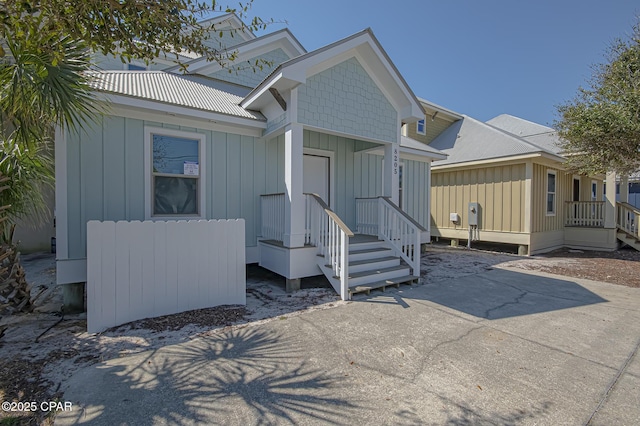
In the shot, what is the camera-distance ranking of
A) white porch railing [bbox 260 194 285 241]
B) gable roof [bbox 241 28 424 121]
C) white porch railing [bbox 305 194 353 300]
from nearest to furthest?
1. white porch railing [bbox 305 194 353 300]
2. gable roof [bbox 241 28 424 121]
3. white porch railing [bbox 260 194 285 241]

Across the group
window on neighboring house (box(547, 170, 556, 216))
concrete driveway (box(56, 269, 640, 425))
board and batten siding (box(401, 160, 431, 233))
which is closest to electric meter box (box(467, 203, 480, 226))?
board and batten siding (box(401, 160, 431, 233))

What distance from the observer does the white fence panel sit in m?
3.72

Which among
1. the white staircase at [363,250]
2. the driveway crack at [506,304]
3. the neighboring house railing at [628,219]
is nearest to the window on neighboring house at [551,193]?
the neighboring house railing at [628,219]

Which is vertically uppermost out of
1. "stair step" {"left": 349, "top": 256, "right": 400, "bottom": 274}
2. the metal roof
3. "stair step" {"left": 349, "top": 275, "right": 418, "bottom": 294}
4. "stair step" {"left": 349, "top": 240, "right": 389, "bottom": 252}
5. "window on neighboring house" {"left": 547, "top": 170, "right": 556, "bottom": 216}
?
the metal roof

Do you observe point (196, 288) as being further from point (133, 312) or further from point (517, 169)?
point (517, 169)

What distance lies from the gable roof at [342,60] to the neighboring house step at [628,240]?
31.2 ft

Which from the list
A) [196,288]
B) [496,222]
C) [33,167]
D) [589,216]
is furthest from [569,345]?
[589,216]

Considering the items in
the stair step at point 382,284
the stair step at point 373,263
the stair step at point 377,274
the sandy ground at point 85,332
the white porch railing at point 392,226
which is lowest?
the sandy ground at point 85,332

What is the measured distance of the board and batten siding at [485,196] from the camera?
32.7 ft

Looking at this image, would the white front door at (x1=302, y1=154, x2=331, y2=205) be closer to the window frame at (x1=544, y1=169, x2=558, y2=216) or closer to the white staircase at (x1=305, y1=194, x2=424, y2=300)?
the white staircase at (x1=305, y1=194, x2=424, y2=300)

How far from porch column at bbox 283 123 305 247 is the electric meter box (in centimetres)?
791

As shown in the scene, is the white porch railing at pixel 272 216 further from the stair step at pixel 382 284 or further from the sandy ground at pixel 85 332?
the stair step at pixel 382 284

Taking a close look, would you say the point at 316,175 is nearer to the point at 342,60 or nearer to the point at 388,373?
the point at 342,60

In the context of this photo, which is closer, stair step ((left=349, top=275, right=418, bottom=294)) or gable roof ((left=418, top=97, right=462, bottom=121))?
stair step ((left=349, top=275, right=418, bottom=294))
